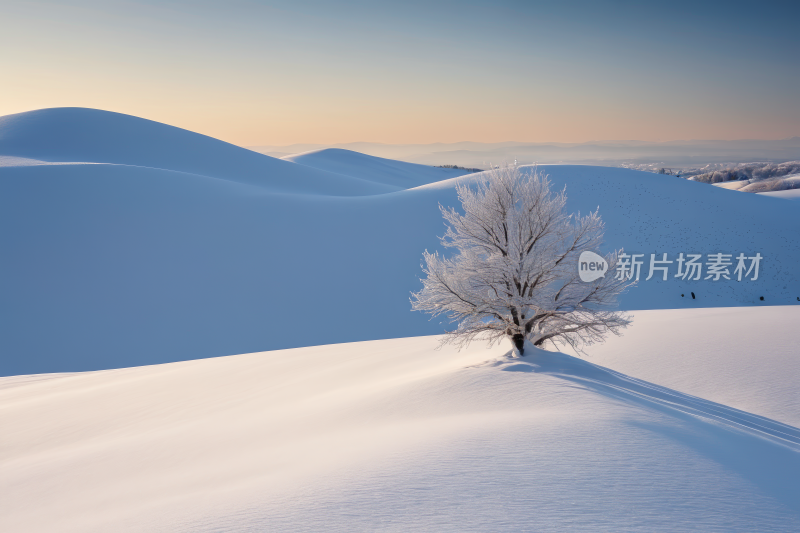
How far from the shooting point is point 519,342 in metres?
10.5

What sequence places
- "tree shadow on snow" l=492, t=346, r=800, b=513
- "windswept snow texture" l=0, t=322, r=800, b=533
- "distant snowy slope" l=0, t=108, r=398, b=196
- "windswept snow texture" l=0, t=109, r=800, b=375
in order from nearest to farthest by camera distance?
1. "windswept snow texture" l=0, t=322, r=800, b=533
2. "tree shadow on snow" l=492, t=346, r=800, b=513
3. "windswept snow texture" l=0, t=109, r=800, b=375
4. "distant snowy slope" l=0, t=108, r=398, b=196

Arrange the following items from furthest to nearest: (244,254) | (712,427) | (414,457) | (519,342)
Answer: (244,254)
(519,342)
(712,427)
(414,457)

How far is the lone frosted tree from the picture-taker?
33.3ft

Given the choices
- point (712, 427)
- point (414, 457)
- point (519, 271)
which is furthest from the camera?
point (519, 271)

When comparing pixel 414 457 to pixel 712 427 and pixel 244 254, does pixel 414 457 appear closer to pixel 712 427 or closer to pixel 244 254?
pixel 712 427

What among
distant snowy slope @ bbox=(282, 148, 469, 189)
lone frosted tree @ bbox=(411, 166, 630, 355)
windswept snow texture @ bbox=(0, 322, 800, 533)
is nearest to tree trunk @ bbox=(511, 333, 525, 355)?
lone frosted tree @ bbox=(411, 166, 630, 355)

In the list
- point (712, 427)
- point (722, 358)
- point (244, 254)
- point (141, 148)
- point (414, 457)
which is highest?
point (141, 148)

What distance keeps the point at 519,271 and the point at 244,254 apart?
23.3m

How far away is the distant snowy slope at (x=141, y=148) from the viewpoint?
55.0m

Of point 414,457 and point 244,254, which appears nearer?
point 414,457

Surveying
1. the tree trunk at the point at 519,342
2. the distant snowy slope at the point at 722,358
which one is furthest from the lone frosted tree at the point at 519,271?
the distant snowy slope at the point at 722,358

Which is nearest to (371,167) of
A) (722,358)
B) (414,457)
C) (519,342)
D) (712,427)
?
(722,358)

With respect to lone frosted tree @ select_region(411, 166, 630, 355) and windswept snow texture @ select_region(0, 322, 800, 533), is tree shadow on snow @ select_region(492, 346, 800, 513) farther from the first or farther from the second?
lone frosted tree @ select_region(411, 166, 630, 355)

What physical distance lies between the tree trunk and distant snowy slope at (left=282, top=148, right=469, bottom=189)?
292ft
